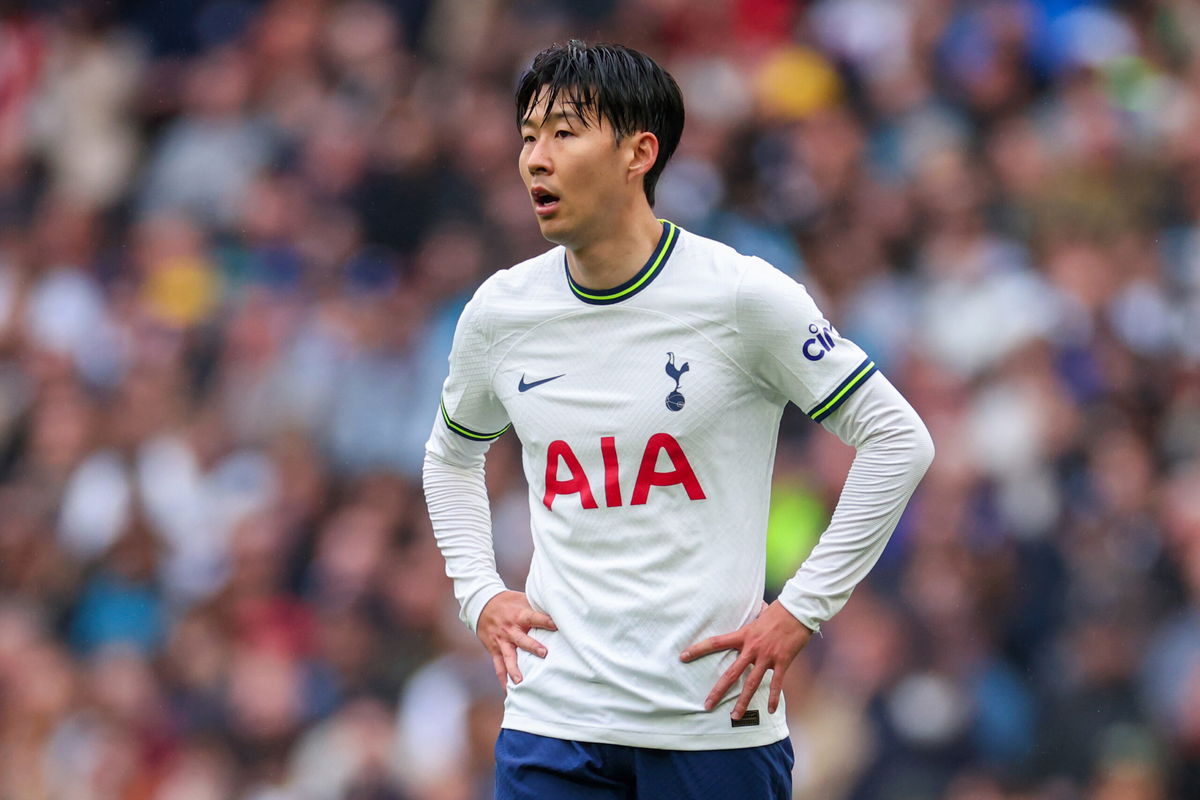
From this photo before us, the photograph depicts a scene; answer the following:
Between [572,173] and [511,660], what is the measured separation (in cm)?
104

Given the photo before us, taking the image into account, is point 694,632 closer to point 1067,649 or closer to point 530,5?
point 1067,649

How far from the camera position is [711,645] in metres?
3.62

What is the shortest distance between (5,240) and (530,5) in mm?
3592

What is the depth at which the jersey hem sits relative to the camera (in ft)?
11.9

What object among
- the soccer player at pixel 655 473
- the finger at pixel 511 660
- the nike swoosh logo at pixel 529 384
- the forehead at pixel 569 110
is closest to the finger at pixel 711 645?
the soccer player at pixel 655 473

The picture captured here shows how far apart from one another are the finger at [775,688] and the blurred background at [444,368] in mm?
3390

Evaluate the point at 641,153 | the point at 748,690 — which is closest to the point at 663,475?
the point at 748,690

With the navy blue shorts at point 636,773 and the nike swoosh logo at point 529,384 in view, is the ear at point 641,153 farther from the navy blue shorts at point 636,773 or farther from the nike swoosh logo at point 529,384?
the navy blue shorts at point 636,773

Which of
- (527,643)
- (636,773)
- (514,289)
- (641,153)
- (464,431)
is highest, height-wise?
(641,153)

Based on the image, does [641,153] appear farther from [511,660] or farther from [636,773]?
[636,773]

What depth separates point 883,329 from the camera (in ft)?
28.0

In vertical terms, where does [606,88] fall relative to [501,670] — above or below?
above

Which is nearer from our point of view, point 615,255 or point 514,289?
point 615,255

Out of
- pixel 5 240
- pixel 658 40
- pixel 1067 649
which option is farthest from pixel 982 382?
pixel 5 240
